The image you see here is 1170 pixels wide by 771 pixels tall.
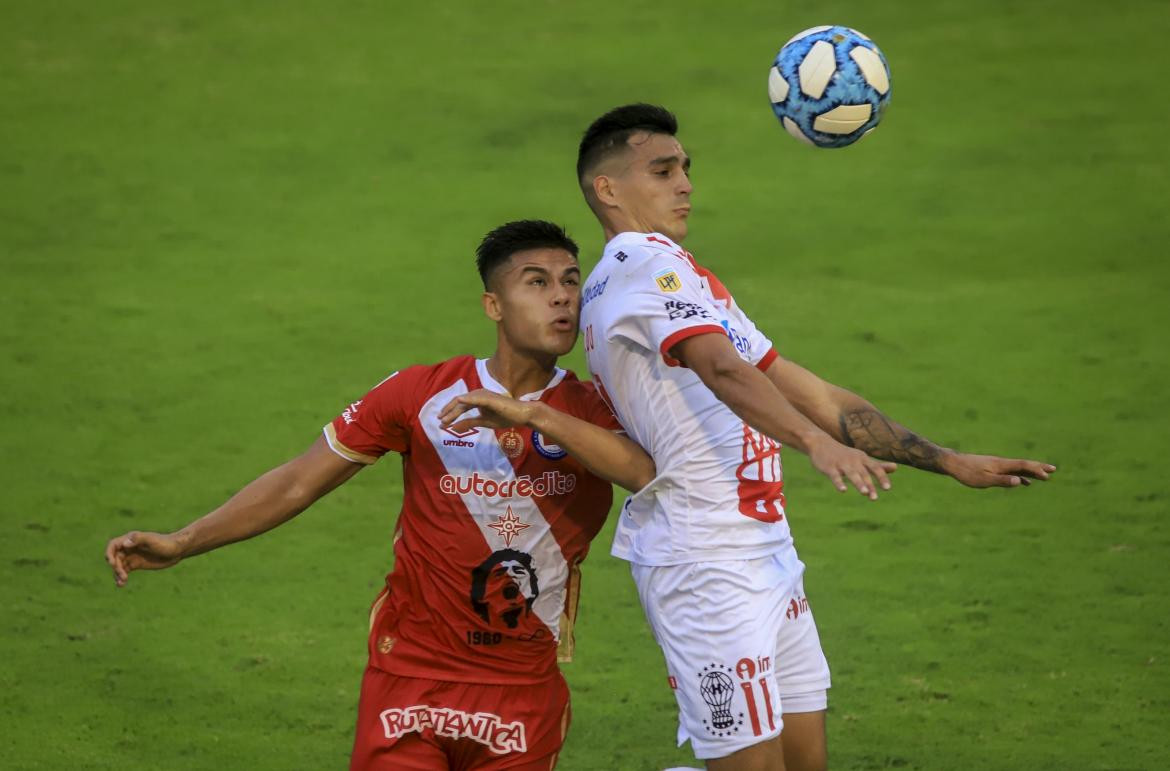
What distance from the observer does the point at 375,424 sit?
17.9ft

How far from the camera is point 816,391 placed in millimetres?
5688

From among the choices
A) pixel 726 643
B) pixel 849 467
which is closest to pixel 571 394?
pixel 726 643

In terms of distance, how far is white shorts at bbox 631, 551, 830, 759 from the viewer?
516 cm

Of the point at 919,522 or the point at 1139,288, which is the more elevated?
the point at 1139,288

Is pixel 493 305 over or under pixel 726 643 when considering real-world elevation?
over

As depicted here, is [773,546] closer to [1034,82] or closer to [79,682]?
[79,682]

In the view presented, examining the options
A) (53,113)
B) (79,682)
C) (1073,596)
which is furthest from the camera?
(53,113)

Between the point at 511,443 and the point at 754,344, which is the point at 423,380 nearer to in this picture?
the point at 511,443

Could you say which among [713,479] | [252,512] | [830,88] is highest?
[830,88]

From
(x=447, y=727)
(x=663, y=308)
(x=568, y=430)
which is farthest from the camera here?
(x=447, y=727)

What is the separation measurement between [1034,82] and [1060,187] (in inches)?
81.6

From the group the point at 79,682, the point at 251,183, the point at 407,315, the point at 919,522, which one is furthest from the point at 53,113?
the point at 919,522

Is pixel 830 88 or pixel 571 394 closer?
pixel 571 394

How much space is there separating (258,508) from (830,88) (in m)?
2.96
